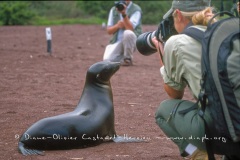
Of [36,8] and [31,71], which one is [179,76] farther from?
[36,8]

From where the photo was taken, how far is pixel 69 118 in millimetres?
4598

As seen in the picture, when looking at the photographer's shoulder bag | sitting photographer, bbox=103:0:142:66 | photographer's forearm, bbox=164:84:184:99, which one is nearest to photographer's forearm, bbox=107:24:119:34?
sitting photographer, bbox=103:0:142:66

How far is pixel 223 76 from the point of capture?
3248mm

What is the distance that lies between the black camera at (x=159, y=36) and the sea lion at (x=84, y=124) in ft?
2.44

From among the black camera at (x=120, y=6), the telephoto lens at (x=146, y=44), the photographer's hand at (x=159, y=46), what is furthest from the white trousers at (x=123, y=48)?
the photographer's hand at (x=159, y=46)

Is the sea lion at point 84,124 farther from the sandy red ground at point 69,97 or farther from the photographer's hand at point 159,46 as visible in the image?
the photographer's hand at point 159,46

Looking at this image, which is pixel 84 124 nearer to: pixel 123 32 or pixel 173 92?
pixel 173 92

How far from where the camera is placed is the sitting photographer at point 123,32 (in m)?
10.6

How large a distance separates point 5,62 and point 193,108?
7890mm

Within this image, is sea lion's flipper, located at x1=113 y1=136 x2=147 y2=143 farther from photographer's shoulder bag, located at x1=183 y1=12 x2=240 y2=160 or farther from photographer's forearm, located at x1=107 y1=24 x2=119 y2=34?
photographer's forearm, located at x1=107 y1=24 x2=119 y2=34

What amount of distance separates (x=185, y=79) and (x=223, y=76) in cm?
45

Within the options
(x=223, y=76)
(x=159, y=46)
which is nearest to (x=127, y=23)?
(x=159, y=46)

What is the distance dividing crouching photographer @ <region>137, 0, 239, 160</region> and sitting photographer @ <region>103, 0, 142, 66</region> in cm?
650

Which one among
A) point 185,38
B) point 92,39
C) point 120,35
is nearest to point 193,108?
point 185,38
